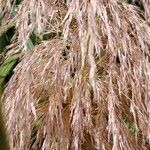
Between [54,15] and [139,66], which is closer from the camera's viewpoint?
[139,66]

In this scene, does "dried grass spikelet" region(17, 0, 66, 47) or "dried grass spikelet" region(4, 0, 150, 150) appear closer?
"dried grass spikelet" region(4, 0, 150, 150)

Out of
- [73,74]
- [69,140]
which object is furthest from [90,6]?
[69,140]

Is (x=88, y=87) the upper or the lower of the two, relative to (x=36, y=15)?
lower

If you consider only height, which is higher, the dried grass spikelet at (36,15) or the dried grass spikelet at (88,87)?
the dried grass spikelet at (36,15)

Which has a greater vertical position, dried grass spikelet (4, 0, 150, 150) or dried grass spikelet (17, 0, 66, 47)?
dried grass spikelet (17, 0, 66, 47)

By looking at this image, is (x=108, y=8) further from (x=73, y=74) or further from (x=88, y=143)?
(x=88, y=143)

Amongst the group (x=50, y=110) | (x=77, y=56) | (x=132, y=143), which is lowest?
(x=132, y=143)

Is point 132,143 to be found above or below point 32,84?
below

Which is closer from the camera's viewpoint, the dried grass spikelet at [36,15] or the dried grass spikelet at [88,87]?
the dried grass spikelet at [88,87]
